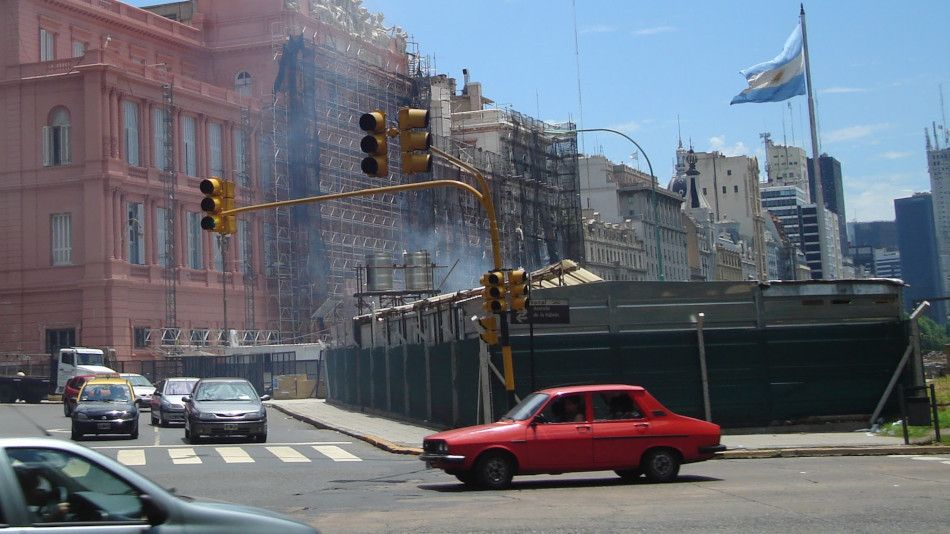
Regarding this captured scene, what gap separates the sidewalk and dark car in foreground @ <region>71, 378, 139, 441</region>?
5.60 meters

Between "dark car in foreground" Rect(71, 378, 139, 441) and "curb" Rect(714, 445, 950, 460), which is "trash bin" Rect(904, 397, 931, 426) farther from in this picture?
"dark car in foreground" Rect(71, 378, 139, 441)

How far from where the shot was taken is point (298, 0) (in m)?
72.8

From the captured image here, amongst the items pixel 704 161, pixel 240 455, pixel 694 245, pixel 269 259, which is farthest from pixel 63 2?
pixel 704 161

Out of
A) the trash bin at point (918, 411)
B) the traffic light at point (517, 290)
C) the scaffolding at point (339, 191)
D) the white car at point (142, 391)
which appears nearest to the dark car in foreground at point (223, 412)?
the traffic light at point (517, 290)

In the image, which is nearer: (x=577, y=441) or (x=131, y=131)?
(x=577, y=441)

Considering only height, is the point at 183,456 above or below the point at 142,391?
below

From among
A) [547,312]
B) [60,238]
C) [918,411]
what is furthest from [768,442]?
[60,238]

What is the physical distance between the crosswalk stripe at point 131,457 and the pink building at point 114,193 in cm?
3556

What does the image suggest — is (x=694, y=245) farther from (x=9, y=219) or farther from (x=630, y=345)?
(x=630, y=345)

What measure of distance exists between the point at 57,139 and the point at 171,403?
31.5 meters

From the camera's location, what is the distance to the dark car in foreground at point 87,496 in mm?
7199

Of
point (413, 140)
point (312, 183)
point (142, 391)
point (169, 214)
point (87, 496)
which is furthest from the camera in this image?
point (312, 183)

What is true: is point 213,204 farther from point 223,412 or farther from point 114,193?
point 114,193

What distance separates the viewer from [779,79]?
3541 centimetres
